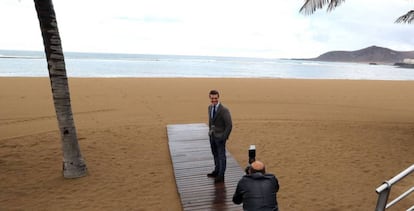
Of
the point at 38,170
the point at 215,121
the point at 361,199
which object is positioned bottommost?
the point at 361,199

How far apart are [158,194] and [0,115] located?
10.5 metres

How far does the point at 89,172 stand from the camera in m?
7.40

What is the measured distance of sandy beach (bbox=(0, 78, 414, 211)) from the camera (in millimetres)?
6176

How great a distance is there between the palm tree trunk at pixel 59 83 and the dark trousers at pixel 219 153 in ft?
9.57

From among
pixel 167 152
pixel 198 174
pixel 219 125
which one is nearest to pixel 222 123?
pixel 219 125

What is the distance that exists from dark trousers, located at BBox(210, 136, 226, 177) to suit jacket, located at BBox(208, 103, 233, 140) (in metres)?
0.12

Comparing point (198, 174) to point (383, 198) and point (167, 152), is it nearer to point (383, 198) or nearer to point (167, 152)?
point (167, 152)

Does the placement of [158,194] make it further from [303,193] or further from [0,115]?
[0,115]

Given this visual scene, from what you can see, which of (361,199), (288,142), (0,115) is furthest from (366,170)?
(0,115)

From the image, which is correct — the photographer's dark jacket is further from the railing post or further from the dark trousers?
the dark trousers

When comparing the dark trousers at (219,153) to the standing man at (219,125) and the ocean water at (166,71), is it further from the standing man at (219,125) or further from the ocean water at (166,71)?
the ocean water at (166,71)

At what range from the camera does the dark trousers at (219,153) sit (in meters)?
5.93

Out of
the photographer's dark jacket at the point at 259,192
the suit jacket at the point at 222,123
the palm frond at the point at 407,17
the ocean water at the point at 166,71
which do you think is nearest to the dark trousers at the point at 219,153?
the suit jacket at the point at 222,123

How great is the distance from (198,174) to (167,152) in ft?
7.36
